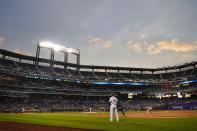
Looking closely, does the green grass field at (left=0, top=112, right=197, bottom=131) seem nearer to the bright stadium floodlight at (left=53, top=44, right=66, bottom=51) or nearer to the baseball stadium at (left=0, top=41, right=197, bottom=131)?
the baseball stadium at (left=0, top=41, right=197, bottom=131)

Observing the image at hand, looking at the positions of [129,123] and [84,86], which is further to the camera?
[84,86]

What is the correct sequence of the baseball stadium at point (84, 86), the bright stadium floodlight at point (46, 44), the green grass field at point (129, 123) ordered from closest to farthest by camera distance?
the green grass field at point (129, 123), the baseball stadium at point (84, 86), the bright stadium floodlight at point (46, 44)

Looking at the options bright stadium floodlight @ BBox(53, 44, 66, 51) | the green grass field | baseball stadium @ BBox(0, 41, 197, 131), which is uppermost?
bright stadium floodlight @ BBox(53, 44, 66, 51)

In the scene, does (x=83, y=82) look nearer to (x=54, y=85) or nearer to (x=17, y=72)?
(x=54, y=85)

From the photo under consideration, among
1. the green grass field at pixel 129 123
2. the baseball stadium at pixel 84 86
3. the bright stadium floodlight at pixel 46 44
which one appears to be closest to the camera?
the green grass field at pixel 129 123

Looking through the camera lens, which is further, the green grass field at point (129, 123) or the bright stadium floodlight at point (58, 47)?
the bright stadium floodlight at point (58, 47)

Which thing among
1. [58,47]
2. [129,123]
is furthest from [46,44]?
[129,123]

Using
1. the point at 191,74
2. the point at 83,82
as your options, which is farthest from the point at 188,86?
the point at 83,82

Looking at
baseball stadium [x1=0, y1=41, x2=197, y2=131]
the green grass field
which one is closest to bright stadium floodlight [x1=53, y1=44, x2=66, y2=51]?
baseball stadium [x1=0, y1=41, x2=197, y2=131]

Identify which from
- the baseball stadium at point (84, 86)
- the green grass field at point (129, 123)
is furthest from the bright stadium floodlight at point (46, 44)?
the green grass field at point (129, 123)

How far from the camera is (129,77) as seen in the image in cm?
9906

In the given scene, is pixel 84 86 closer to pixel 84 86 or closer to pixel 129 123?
pixel 84 86

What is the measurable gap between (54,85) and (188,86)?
47.3 m

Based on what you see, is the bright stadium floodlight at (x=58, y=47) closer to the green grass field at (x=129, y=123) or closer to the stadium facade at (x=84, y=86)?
the stadium facade at (x=84, y=86)
